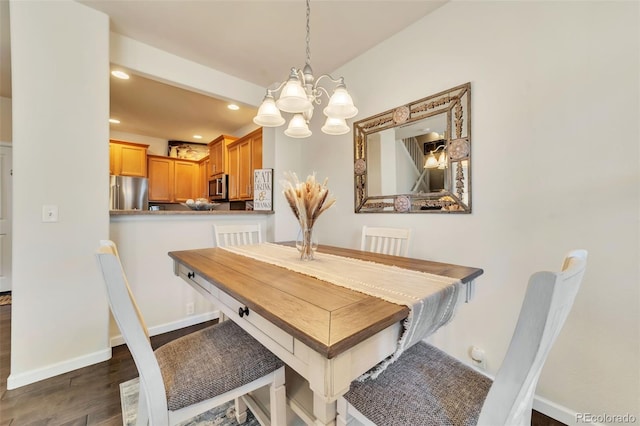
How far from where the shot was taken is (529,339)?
Result: 1.67 feet

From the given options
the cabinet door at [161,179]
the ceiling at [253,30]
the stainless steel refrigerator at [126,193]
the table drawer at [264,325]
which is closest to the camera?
the table drawer at [264,325]

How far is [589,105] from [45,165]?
321cm

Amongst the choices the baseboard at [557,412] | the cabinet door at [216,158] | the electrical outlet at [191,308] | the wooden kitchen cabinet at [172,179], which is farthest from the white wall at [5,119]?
the baseboard at [557,412]

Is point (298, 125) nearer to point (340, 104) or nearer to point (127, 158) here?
point (340, 104)

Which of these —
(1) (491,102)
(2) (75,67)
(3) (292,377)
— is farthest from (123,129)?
(1) (491,102)

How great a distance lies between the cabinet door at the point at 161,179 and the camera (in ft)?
16.0

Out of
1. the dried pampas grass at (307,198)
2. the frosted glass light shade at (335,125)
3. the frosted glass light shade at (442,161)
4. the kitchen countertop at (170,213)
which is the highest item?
the frosted glass light shade at (335,125)

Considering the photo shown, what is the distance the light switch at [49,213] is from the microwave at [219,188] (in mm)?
2624

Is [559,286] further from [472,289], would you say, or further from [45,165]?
[45,165]

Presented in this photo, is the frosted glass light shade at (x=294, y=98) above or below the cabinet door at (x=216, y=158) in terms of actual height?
below

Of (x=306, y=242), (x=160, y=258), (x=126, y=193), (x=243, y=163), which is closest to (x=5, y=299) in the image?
(x=126, y=193)

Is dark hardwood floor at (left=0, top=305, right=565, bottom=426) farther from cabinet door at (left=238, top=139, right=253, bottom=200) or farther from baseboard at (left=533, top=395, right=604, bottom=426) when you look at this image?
cabinet door at (left=238, top=139, right=253, bottom=200)

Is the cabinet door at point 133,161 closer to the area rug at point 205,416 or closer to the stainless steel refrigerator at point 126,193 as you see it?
the stainless steel refrigerator at point 126,193

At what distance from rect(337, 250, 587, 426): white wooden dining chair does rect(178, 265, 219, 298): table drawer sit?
70cm
